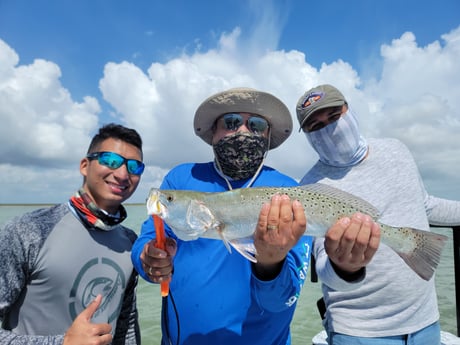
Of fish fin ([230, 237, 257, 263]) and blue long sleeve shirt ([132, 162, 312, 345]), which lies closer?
fish fin ([230, 237, 257, 263])

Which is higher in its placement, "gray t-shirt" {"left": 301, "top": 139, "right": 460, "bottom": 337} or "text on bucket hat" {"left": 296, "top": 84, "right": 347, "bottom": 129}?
"text on bucket hat" {"left": 296, "top": 84, "right": 347, "bottom": 129}

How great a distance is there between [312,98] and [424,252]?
177 centimetres

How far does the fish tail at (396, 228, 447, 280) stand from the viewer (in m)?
2.46

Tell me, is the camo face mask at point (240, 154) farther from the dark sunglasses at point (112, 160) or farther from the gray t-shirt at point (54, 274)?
the gray t-shirt at point (54, 274)

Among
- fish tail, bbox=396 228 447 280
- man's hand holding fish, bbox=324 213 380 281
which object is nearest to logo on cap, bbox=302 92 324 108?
man's hand holding fish, bbox=324 213 380 281

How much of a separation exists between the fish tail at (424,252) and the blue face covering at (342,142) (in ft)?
3.18

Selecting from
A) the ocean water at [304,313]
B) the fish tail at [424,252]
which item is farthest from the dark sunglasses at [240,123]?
the ocean water at [304,313]

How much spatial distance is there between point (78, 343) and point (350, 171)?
2845 millimetres

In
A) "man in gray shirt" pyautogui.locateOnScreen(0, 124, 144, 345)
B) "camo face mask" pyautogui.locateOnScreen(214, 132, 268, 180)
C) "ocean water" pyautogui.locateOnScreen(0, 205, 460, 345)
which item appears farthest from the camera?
"ocean water" pyautogui.locateOnScreen(0, 205, 460, 345)

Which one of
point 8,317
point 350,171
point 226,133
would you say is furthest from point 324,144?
point 8,317

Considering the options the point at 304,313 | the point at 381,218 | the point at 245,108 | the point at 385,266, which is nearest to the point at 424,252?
the point at 385,266

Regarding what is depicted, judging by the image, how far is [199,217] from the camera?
2428 millimetres

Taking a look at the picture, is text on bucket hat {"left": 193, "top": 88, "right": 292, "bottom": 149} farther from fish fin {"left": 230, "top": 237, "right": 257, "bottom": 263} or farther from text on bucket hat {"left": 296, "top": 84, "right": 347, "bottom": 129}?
fish fin {"left": 230, "top": 237, "right": 257, "bottom": 263}

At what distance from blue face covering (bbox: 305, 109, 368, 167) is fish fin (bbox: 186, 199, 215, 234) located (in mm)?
1534
